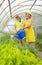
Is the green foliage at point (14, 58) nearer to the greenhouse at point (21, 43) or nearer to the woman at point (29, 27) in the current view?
the greenhouse at point (21, 43)

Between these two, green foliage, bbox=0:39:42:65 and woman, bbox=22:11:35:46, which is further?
woman, bbox=22:11:35:46

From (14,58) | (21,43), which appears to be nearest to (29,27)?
(21,43)

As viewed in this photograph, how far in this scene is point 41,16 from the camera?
1483 cm

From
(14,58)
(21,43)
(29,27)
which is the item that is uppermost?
(14,58)

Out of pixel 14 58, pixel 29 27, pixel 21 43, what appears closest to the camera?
pixel 14 58

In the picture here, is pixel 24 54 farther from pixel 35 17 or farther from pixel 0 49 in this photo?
pixel 35 17

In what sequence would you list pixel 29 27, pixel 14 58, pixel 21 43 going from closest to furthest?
pixel 14 58, pixel 21 43, pixel 29 27

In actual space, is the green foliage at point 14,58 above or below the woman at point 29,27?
above

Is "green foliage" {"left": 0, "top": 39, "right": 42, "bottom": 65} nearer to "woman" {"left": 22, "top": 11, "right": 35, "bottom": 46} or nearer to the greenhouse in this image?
the greenhouse

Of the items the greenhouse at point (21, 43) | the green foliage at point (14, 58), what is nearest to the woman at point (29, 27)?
the greenhouse at point (21, 43)

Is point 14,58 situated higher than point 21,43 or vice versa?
point 14,58

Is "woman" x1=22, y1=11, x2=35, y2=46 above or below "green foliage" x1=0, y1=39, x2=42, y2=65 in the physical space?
below

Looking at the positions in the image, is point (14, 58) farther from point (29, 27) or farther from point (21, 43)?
point (29, 27)

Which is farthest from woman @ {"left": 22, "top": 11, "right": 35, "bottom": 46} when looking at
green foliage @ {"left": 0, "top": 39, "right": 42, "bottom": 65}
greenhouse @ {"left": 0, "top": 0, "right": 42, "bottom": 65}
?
green foliage @ {"left": 0, "top": 39, "right": 42, "bottom": 65}
